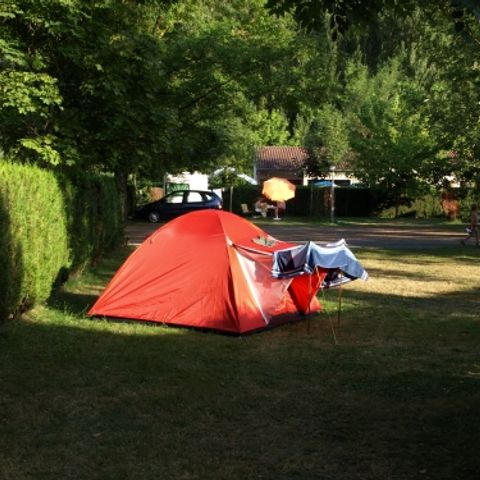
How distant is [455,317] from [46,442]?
651 cm

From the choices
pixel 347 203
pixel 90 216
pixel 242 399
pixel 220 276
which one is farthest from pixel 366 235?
pixel 242 399

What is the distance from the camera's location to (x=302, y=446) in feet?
15.6

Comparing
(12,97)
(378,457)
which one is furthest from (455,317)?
(12,97)

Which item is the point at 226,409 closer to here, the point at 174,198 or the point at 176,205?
the point at 176,205

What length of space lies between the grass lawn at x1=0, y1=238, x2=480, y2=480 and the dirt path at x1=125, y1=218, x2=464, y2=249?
40.3 ft

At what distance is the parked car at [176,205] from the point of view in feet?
105

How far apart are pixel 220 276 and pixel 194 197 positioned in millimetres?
23971

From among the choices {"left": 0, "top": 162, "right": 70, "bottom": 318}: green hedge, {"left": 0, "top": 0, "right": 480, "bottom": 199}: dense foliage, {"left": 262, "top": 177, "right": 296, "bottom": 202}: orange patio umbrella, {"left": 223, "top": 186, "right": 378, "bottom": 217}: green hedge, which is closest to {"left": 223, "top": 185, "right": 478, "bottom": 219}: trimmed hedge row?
{"left": 223, "top": 186, "right": 378, "bottom": 217}: green hedge

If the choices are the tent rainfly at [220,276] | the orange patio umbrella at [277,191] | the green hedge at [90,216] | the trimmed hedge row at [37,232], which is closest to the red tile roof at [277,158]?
the orange patio umbrella at [277,191]

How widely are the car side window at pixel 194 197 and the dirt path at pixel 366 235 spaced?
2412mm

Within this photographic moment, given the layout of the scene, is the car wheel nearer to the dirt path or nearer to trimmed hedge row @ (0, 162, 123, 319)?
the dirt path

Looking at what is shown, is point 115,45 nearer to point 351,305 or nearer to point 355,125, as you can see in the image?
point 351,305

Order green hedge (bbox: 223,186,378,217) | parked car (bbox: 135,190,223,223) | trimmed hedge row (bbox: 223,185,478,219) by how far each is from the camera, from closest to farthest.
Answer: parked car (bbox: 135,190,223,223) < trimmed hedge row (bbox: 223,185,478,219) < green hedge (bbox: 223,186,378,217)

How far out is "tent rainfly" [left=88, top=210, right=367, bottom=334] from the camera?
8297mm
